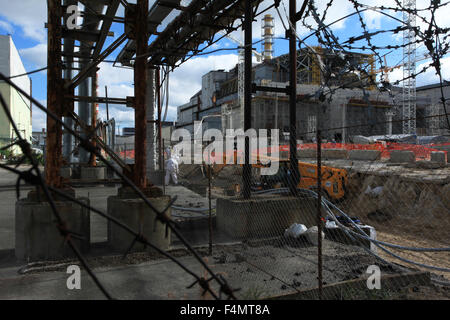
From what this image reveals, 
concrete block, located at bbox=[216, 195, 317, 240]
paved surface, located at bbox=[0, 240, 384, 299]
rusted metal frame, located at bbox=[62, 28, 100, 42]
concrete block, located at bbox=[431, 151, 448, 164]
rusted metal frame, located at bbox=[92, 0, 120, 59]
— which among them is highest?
rusted metal frame, located at bbox=[92, 0, 120, 59]

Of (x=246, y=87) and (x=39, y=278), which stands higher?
(x=246, y=87)

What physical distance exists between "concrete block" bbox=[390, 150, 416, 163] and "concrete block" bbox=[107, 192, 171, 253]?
1681 cm

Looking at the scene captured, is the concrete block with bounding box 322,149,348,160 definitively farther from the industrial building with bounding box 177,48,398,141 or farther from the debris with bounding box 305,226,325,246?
the debris with bounding box 305,226,325,246

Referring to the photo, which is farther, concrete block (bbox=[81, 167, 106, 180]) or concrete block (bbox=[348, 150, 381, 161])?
concrete block (bbox=[348, 150, 381, 161])

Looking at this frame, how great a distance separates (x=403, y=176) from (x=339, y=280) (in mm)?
13330

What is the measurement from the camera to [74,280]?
4.57 metres

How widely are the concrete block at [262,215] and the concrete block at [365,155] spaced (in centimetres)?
1538

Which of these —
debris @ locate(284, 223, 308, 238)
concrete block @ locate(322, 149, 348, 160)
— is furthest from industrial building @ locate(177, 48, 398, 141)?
debris @ locate(284, 223, 308, 238)

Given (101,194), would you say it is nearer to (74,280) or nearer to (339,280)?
(74,280)

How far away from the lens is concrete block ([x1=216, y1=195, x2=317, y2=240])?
711 cm

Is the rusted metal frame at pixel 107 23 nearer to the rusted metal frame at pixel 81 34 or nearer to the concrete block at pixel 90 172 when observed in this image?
the rusted metal frame at pixel 81 34

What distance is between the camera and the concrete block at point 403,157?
1844 centimetres
